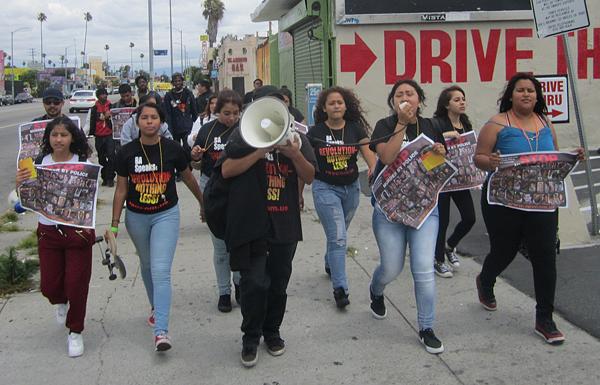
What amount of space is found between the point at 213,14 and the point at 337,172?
66.1 m

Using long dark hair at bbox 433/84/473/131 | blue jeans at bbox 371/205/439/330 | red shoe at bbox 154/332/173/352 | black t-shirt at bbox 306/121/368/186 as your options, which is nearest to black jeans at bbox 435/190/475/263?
long dark hair at bbox 433/84/473/131

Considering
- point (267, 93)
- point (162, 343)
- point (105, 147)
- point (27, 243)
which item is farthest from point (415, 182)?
point (105, 147)

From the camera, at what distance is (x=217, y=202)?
3.73 m

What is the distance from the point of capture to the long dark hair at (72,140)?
4.19 m

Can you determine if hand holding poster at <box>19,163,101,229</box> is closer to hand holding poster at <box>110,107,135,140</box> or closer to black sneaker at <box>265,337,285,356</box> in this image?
black sneaker at <box>265,337,285,356</box>

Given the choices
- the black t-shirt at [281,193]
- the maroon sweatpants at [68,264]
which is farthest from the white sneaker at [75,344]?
the black t-shirt at [281,193]

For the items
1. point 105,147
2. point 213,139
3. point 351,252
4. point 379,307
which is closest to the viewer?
point 379,307

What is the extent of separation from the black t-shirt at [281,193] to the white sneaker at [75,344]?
1.58m

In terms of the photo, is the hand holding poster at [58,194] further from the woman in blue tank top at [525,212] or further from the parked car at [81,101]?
the parked car at [81,101]

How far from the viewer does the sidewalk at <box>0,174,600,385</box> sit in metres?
3.65

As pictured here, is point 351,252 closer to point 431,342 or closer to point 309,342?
point 309,342

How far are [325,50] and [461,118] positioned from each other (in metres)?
7.42

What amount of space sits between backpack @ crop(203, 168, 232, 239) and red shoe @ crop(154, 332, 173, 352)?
31.3 inches

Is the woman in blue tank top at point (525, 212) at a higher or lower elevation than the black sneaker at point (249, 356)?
higher
